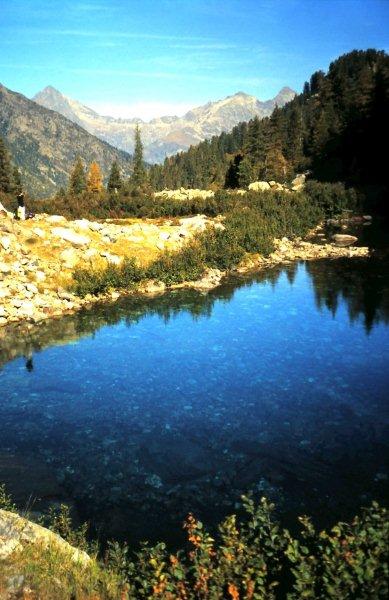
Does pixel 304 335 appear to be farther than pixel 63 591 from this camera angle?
Yes

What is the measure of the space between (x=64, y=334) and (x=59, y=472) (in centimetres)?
1472

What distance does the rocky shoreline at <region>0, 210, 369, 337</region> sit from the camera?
110 ft

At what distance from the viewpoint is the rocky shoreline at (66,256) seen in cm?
3350

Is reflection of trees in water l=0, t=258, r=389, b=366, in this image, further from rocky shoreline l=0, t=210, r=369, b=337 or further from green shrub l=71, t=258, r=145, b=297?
green shrub l=71, t=258, r=145, b=297

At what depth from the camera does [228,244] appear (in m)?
47.0

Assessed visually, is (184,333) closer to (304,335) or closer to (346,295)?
(304,335)

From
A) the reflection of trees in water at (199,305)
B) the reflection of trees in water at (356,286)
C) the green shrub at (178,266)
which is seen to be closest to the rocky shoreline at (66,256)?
the green shrub at (178,266)

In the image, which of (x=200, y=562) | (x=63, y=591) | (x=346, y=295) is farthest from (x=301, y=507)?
(x=346, y=295)

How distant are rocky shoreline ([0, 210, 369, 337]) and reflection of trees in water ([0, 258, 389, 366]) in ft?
5.26

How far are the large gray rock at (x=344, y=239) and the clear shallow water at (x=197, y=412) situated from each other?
72.0 ft

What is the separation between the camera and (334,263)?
45.8 metres

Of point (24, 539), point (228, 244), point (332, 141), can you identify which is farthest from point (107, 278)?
point (332, 141)

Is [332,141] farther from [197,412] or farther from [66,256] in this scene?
[197,412]

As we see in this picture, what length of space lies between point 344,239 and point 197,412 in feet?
132
